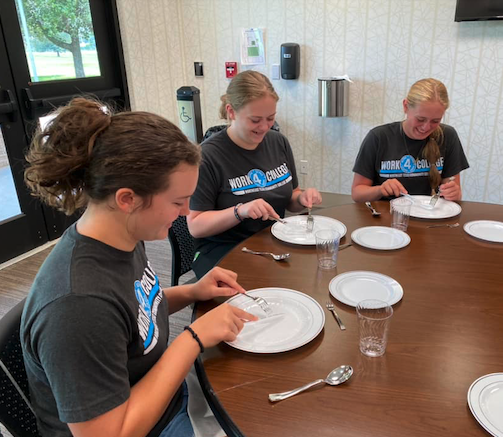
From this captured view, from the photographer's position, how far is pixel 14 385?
0.83m

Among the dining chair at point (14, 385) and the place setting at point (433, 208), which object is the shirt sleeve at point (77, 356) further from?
the place setting at point (433, 208)

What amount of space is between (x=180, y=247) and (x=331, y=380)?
3.89ft

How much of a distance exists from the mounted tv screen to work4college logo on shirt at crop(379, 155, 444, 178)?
1.29m

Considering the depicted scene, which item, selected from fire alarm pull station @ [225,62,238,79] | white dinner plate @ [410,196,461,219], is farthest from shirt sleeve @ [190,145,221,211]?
fire alarm pull station @ [225,62,238,79]

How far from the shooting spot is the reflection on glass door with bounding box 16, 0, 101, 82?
2.92m

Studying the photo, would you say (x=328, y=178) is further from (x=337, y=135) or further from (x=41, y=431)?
(x=41, y=431)

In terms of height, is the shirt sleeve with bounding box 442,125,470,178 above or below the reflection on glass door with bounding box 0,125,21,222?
above

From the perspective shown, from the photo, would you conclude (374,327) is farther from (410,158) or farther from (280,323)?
(410,158)

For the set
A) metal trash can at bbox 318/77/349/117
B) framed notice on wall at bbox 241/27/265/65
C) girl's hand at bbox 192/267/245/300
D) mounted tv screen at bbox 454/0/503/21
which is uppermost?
mounted tv screen at bbox 454/0/503/21

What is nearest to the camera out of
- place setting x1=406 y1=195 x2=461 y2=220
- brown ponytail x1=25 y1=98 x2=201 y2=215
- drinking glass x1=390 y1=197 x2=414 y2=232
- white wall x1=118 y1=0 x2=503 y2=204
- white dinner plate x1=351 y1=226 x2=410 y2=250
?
brown ponytail x1=25 y1=98 x2=201 y2=215

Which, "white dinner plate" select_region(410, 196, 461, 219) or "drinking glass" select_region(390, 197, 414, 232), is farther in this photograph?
"white dinner plate" select_region(410, 196, 461, 219)

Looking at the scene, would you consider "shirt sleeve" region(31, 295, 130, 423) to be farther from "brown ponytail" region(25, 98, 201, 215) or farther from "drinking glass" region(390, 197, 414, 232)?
"drinking glass" region(390, 197, 414, 232)

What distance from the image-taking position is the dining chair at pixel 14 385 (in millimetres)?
816

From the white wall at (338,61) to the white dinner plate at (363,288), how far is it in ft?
7.74
